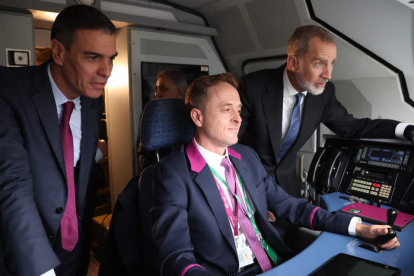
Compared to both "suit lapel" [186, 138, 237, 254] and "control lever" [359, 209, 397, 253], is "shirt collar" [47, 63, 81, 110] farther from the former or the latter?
"control lever" [359, 209, 397, 253]

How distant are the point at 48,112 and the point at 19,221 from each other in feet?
1.81

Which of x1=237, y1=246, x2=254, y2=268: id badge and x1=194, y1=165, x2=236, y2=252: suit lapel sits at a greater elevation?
x1=194, y1=165, x2=236, y2=252: suit lapel

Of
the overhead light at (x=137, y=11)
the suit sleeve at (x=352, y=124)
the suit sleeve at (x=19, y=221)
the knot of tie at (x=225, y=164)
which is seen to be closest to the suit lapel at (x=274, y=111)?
the suit sleeve at (x=352, y=124)

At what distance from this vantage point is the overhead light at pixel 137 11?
3085 millimetres

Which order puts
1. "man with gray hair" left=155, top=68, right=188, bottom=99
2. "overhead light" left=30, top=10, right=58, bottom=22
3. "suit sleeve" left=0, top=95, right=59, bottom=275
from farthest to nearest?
"man with gray hair" left=155, top=68, right=188, bottom=99 < "overhead light" left=30, top=10, right=58, bottom=22 < "suit sleeve" left=0, top=95, right=59, bottom=275

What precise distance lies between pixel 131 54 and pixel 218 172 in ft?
7.21

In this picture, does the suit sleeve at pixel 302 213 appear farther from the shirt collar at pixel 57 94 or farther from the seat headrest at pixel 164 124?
the shirt collar at pixel 57 94

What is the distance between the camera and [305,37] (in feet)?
6.50

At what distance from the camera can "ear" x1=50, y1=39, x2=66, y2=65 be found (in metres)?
1.39

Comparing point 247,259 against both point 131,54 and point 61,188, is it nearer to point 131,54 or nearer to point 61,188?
point 61,188

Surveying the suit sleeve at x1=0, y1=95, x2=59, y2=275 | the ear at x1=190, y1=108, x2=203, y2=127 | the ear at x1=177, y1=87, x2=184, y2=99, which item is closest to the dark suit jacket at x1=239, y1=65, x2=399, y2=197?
the ear at x1=190, y1=108, x2=203, y2=127

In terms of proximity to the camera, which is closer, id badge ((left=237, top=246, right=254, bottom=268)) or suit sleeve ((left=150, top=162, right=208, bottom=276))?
suit sleeve ((left=150, top=162, right=208, bottom=276))

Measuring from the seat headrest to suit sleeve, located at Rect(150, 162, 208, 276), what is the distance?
0.21m

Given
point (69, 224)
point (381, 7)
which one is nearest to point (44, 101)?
point (69, 224)
